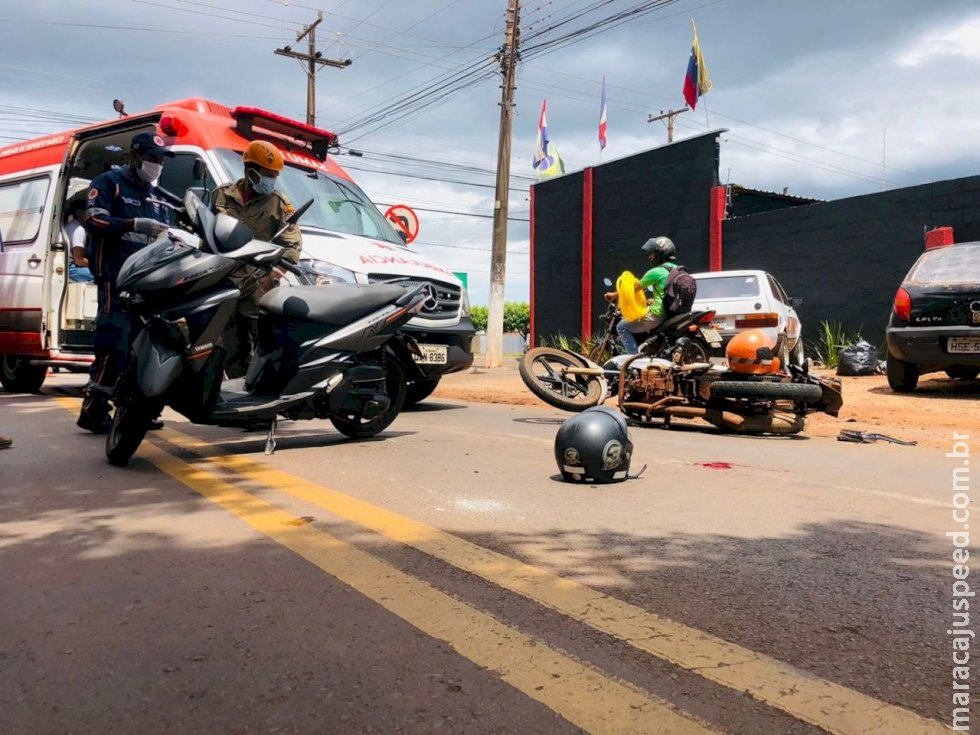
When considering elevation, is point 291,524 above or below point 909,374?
below

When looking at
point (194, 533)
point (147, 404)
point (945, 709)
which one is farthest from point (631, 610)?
point (147, 404)

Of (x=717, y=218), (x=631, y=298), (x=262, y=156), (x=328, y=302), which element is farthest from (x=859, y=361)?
(x=262, y=156)

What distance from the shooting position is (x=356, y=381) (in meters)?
5.50

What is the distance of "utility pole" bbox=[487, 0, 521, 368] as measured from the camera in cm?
1680

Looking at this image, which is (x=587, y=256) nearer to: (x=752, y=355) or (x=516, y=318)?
(x=752, y=355)

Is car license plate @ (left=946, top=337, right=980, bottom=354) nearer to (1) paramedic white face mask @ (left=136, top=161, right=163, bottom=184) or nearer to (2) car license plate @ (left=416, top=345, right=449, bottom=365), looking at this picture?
(2) car license plate @ (left=416, top=345, right=449, bottom=365)

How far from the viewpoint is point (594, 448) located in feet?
14.0

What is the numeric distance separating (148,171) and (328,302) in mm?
1970

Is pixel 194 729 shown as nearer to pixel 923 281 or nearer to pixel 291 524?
pixel 291 524

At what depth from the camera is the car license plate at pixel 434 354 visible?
24.4 feet

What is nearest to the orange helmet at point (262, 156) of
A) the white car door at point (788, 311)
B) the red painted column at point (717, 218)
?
the white car door at point (788, 311)

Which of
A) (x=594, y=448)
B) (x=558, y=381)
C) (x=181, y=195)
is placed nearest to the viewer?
(x=594, y=448)

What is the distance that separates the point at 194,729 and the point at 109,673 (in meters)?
0.40

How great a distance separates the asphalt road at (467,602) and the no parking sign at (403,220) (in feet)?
15.7
